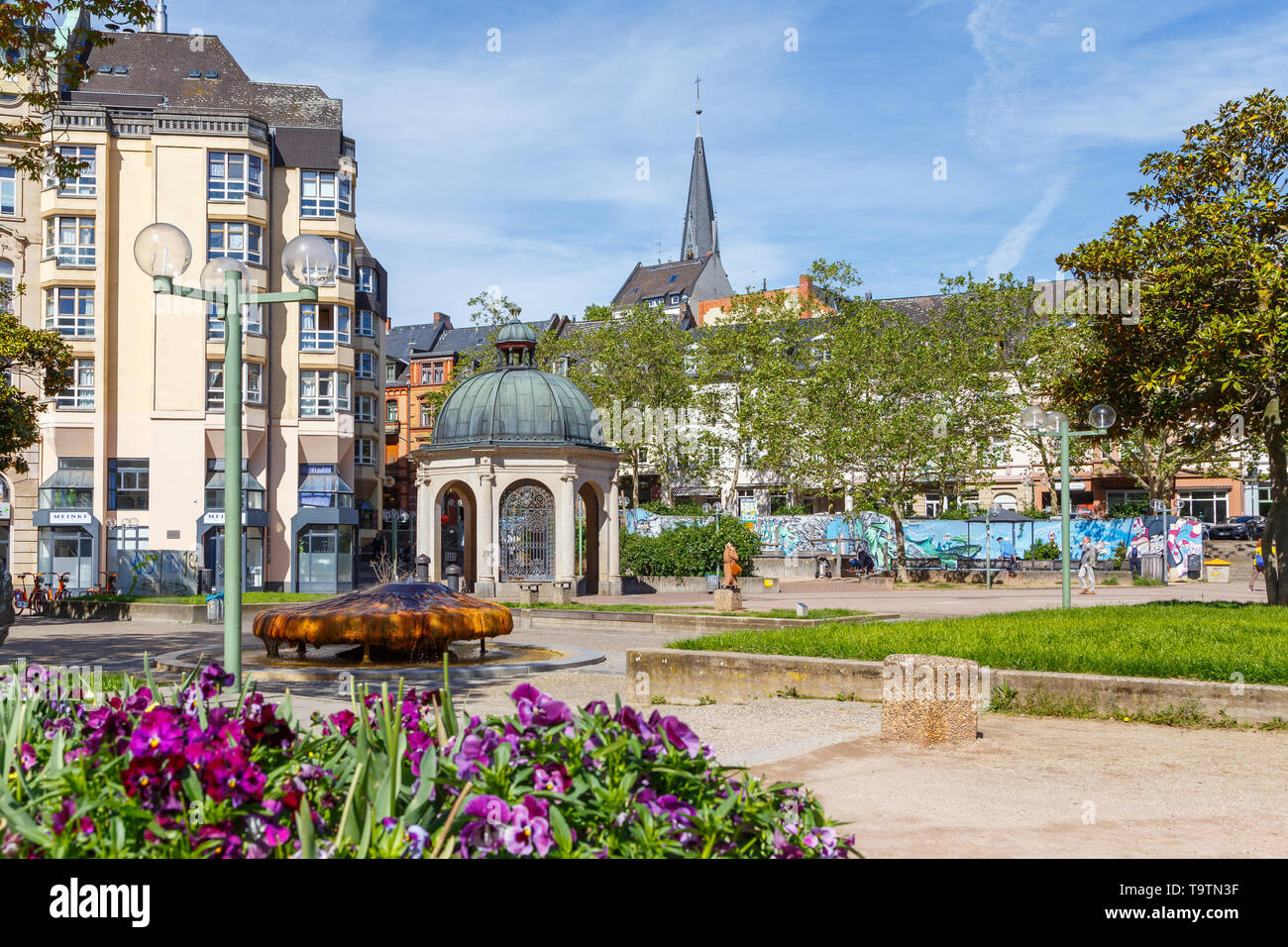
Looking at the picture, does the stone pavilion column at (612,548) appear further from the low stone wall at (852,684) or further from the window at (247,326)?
the low stone wall at (852,684)

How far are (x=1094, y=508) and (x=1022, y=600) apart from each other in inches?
1367

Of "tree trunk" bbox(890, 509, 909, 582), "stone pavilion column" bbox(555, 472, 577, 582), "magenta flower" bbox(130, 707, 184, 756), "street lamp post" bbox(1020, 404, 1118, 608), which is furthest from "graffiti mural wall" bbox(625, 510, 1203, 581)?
"magenta flower" bbox(130, 707, 184, 756)

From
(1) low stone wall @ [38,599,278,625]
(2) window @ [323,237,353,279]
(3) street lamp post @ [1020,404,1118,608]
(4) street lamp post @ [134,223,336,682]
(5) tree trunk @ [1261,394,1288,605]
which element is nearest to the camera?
(4) street lamp post @ [134,223,336,682]

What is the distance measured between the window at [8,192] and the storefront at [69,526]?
378 inches

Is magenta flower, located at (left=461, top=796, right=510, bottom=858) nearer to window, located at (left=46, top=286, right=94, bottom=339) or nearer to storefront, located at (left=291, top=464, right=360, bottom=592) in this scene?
storefront, located at (left=291, top=464, right=360, bottom=592)

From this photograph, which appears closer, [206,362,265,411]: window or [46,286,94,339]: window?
[46,286,94,339]: window

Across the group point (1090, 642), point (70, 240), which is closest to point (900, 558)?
point (1090, 642)

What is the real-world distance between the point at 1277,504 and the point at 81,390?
1552 inches

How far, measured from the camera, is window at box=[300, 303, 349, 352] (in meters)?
48.1

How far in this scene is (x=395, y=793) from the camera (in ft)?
13.0

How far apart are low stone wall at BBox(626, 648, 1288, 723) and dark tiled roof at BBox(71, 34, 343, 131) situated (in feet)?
133

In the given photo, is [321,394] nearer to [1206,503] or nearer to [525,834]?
[1206,503]
